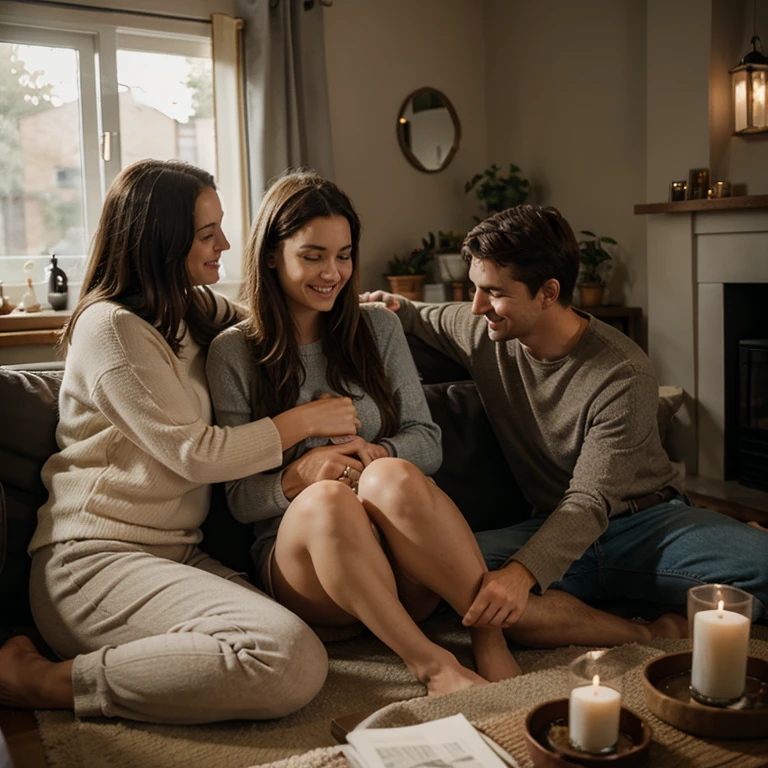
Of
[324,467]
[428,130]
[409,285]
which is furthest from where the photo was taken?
[428,130]

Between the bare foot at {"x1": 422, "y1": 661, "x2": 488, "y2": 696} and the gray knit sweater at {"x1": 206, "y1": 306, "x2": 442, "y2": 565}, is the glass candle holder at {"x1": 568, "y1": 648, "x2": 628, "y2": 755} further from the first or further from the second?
the gray knit sweater at {"x1": 206, "y1": 306, "x2": 442, "y2": 565}

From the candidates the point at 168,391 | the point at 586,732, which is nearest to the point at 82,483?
the point at 168,391

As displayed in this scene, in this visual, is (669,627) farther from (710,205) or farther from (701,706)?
(710,205)

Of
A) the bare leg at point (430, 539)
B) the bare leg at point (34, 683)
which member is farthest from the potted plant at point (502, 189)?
the bare leg at point (34, 683)

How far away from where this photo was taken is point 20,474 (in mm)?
1919

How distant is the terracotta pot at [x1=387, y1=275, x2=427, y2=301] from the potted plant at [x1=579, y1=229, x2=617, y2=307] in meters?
0.86

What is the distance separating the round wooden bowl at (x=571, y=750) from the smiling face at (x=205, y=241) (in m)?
1.07

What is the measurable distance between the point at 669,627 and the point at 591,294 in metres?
2.90

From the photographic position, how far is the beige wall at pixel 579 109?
468cm

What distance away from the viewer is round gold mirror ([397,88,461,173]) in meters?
5.32

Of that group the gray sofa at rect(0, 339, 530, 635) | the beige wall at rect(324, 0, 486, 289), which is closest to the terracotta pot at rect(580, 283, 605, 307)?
the beige wall at rect(324, 0, 486, 289)

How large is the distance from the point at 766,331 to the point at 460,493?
2545 millimetres

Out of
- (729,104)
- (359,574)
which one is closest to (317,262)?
(359,574)

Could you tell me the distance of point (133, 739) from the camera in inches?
62.6
